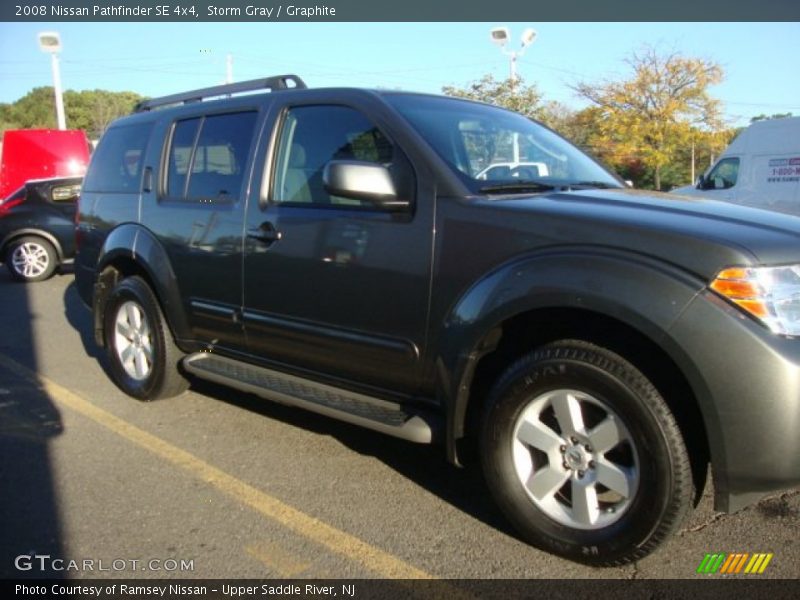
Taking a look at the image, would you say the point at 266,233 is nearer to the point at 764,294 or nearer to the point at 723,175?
the point at 764,294

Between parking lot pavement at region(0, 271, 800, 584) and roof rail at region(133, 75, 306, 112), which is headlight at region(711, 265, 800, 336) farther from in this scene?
roof rail at region(133, 75, 306, 112)

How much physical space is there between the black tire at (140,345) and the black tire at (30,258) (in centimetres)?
731

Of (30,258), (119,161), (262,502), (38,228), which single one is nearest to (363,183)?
(262,502)

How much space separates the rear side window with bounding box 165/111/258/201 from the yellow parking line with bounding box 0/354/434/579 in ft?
4.86

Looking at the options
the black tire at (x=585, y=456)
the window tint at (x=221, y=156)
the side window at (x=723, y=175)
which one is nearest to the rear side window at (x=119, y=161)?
the window tint at (x=221, y=156)

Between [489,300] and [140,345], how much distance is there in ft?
9.73

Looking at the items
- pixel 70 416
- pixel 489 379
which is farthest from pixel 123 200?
pixel 489 379

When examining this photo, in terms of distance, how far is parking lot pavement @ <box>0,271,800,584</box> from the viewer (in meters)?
2.85

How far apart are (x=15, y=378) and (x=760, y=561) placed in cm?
530

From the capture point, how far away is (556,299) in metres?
2.69

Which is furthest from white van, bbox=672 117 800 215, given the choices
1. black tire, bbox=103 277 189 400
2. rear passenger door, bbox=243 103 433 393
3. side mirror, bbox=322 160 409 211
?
side mirror, bbox=322 160 409 211

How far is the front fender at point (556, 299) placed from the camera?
2461 mm

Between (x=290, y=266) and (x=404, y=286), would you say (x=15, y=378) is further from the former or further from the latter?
(x=404, y=286)

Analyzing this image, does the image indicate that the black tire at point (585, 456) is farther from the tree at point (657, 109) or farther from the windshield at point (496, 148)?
the tree at point (657, 109)
